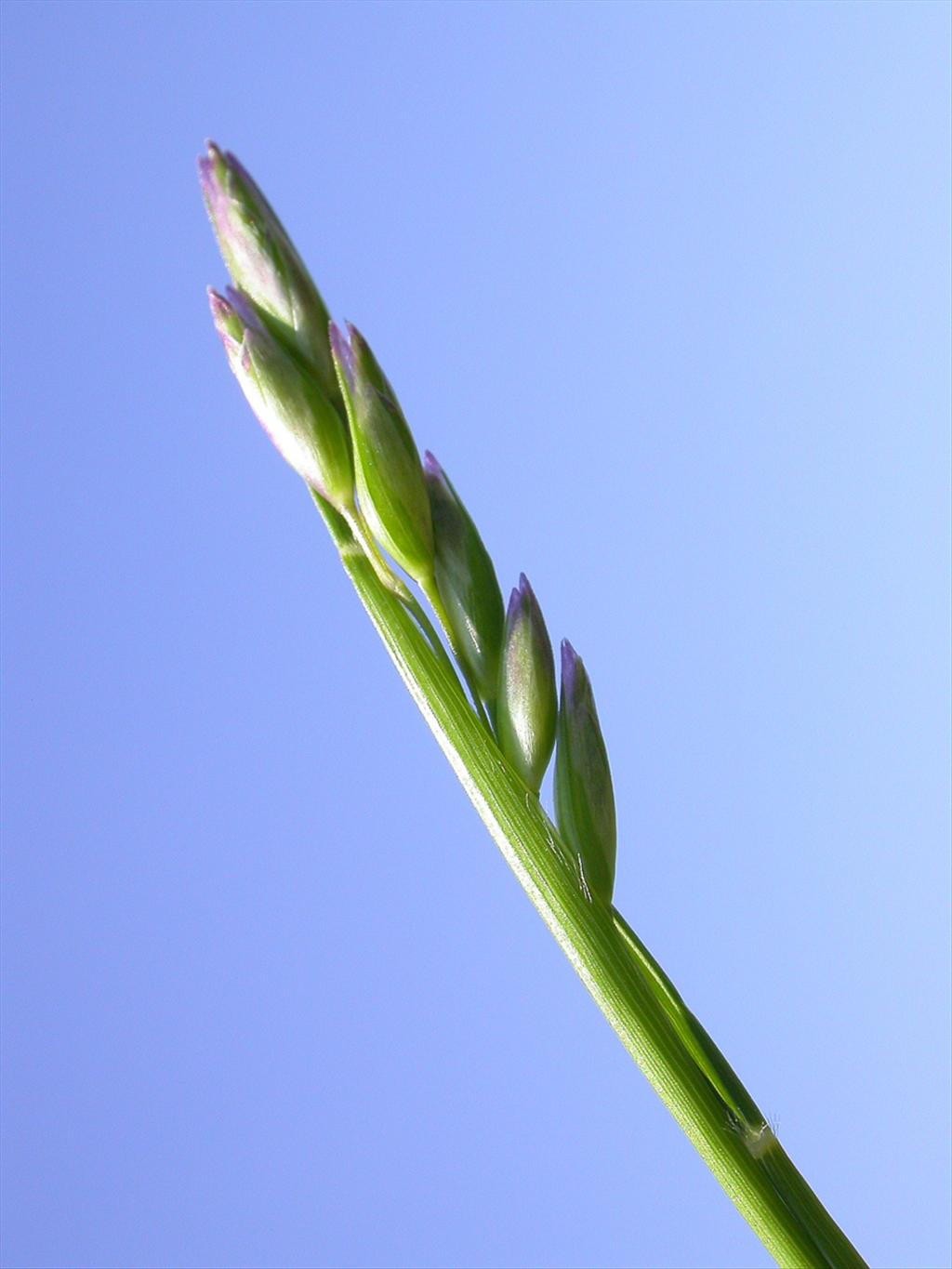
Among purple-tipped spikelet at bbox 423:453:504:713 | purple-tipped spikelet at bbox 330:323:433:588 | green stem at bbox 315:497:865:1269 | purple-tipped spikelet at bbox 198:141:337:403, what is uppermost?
purple-tipped spikelet at bbox 198:141:337:403

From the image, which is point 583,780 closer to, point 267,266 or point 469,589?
point 469,589

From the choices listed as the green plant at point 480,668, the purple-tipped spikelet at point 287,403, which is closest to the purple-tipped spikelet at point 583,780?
the green plant at point 480,668

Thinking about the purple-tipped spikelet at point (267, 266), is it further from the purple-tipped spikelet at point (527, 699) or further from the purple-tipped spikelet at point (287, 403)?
the purple-tipped spikelet at point (527, 699)

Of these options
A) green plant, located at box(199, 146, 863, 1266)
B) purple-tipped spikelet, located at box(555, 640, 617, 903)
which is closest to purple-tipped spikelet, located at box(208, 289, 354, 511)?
green plant, located at box(199, 146, 863, 1266)

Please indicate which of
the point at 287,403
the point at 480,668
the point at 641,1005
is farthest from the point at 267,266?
the point at 641,1005

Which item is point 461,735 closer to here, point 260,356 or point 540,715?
point 540,715

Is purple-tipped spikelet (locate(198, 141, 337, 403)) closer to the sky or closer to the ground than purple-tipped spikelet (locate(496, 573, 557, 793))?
closer to the sky

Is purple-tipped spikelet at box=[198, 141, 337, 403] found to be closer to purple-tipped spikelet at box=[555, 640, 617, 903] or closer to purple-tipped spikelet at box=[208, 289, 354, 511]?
purple-tipped spikelet at box=[208, 289, 354, 511]

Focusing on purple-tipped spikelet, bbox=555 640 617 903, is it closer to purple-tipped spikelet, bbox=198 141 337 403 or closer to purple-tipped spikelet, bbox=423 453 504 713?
purple-tipped spikelet, bbox=423 453 504 713

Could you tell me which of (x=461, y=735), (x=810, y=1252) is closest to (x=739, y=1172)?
(x=810, y=1252)
